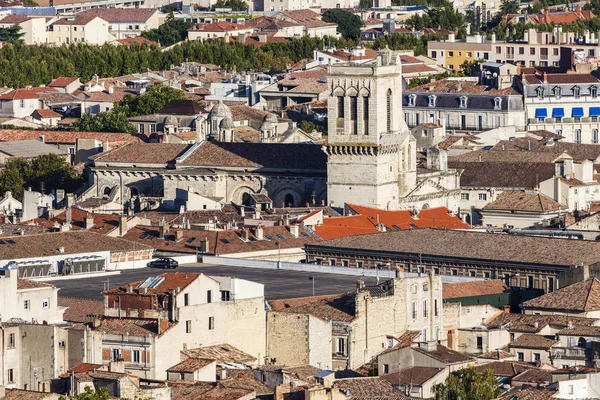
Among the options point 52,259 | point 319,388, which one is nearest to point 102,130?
point 52,259

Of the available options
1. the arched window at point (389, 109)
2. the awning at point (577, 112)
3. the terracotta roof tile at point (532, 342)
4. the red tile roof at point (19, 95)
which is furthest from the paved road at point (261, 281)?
the red tile roof at point (19, 95)

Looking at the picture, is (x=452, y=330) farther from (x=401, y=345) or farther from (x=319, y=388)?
(x=319, y=388)

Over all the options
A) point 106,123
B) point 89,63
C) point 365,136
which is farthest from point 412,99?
point 89,63

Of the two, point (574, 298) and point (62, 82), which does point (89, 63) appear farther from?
point (574, 298)

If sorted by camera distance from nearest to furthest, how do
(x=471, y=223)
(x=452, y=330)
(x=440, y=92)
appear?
(x=452, y=330)
(x=471, y=223)
(x=440, y=92)

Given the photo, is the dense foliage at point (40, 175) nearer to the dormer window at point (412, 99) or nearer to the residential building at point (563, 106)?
the dormer window at point (412, 99)
